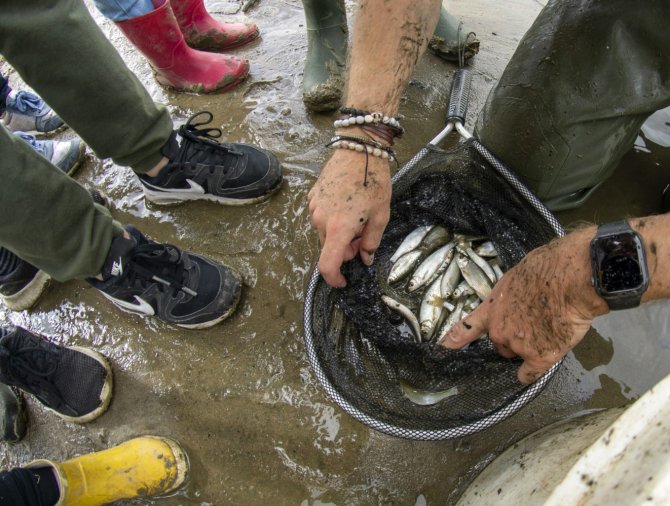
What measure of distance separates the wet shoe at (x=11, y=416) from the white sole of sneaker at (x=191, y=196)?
4.12ft

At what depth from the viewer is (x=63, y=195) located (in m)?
1.65

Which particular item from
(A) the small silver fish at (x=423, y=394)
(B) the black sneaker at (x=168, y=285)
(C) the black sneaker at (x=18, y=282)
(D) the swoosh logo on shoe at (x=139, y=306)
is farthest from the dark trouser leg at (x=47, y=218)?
(A) the small silver fish at (x=423, y=394)

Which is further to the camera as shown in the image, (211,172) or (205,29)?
(205,29)

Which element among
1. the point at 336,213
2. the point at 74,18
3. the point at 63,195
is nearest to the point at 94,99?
the point at 74,18

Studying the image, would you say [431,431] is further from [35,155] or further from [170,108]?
[170,108]

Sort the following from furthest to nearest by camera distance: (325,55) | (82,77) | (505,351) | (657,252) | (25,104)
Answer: (25,104) → (325,55) → (82,77) → (505,351) → (657,252)

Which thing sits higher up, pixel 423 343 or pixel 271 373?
pixel 423 343

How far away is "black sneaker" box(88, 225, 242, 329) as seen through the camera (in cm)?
193

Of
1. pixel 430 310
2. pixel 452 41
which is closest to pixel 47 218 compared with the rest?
pixel 430 310

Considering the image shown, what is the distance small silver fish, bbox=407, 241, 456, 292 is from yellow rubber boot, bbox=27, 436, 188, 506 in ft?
4.71

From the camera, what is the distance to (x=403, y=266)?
7.41ft

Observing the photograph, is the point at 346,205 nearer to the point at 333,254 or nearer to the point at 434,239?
the point at 333,254

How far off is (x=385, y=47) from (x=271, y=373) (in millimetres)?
1548

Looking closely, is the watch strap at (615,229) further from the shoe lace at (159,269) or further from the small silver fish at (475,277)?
the shoe lace at (159,269)
